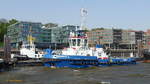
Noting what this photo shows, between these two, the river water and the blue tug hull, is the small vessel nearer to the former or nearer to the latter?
the blue tug hull

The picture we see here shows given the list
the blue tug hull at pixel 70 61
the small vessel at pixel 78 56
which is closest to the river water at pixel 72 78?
the blue tug hull at pixel 70 61

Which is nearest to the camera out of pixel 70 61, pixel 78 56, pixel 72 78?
pixel 72 78

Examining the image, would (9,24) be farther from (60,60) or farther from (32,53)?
(60,60)

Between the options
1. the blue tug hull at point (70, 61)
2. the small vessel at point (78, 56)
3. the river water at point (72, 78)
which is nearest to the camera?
the river water at point (72, 78)

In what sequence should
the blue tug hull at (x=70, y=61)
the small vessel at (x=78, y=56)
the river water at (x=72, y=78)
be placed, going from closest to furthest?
the river water at (x=72, y=78), the blue tug hull at (x=70, y=61), the small vessel at (x=78, y=56)

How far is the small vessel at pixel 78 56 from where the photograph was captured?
55.1m

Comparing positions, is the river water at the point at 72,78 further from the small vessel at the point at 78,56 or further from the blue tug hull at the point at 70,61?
the small vessel at the point at 78,56

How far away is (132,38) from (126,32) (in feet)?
18.7

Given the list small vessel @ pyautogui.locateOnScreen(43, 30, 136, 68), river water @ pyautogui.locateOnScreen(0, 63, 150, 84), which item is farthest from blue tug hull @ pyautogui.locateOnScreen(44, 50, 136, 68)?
river water @ pyautogui.locateOnScreen(0, 63, 150, 84)

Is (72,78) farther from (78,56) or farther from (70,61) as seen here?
(78,56)

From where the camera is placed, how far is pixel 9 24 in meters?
168

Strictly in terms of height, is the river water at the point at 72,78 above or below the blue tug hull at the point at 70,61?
below

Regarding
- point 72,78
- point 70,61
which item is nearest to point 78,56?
point 70,61

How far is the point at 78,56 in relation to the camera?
5625cm
